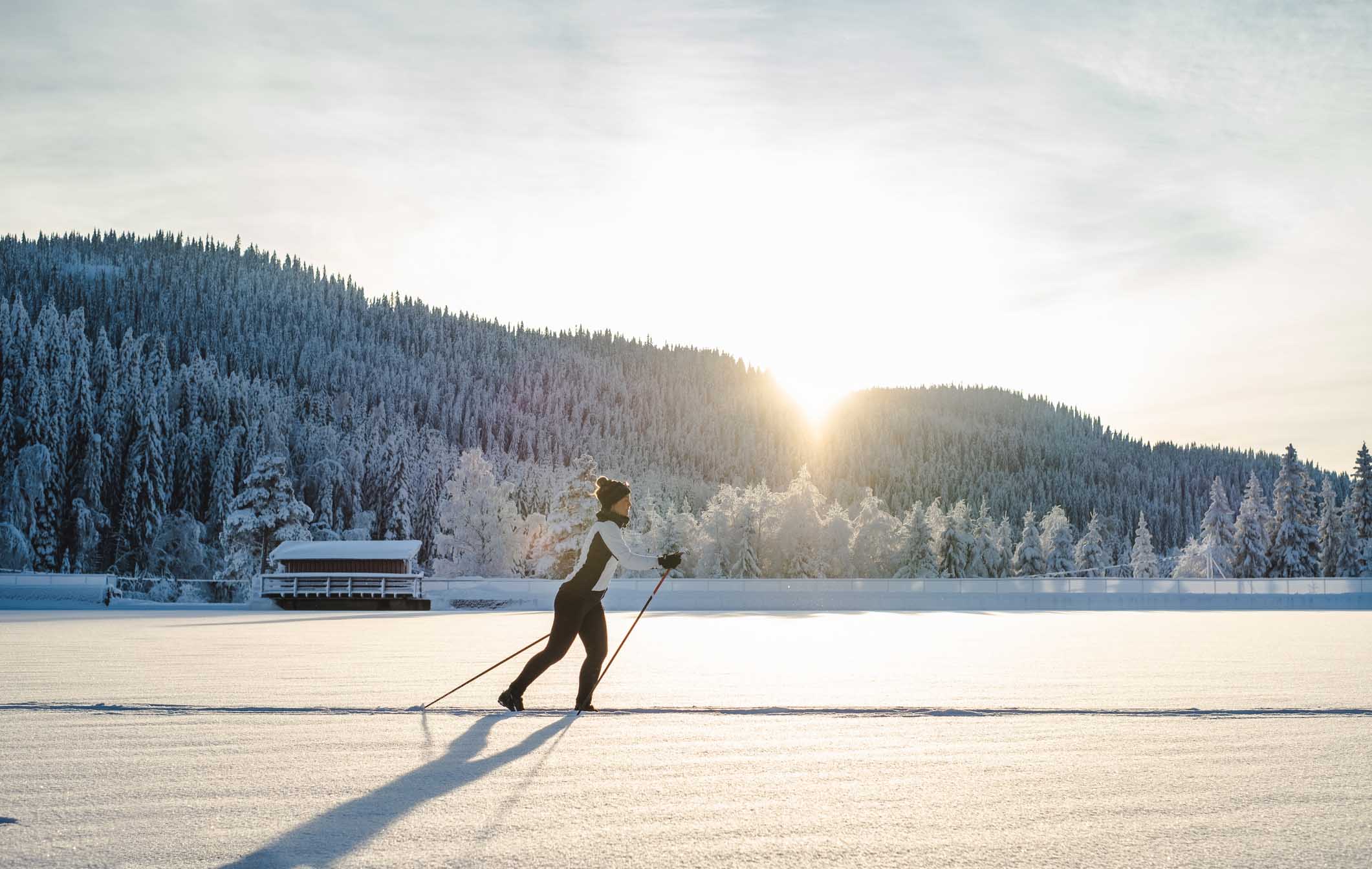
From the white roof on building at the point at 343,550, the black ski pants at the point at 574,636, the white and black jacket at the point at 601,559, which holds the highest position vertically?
the white and black jacket at the point at 601,559

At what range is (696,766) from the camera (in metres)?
6.93

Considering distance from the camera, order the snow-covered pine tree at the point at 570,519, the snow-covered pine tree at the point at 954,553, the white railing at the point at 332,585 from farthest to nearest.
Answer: the snow-covered pine tree at the point at 954,553 < the snow-covered pine tree at the point at 570,519 < the white railing at the point at 332,585

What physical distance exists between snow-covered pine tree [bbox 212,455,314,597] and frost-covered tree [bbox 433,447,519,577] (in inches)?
550

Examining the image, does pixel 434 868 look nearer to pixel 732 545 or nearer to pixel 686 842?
pixel 686 842

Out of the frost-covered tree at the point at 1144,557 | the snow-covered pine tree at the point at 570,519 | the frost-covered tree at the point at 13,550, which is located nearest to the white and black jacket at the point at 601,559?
the snow-covered pine tree at the point at 570,519

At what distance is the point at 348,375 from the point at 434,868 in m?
199

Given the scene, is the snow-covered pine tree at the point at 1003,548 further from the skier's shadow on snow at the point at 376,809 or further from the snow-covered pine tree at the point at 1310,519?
the skier's shadow on snow at the point at 376,809

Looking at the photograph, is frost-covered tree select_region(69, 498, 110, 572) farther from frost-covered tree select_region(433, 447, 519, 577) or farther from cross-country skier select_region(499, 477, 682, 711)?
cross-country skier select_region(499, 477, 682, 711)

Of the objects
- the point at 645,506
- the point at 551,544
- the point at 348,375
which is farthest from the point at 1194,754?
the point at 348,375

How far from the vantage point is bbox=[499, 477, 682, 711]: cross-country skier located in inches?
378

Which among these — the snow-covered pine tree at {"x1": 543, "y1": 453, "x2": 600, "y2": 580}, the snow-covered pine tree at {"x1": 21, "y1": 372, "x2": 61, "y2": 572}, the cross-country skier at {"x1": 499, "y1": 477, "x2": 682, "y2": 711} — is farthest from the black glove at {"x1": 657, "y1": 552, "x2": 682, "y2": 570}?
the snow-covered pine tree at {"x1": 21, "y1": 372, "x2": 61, "y2": 572}

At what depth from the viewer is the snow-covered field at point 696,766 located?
195 inches

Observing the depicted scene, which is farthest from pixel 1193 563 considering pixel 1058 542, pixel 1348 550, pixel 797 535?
pixel 797 535

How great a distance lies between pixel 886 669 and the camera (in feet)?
46.4
